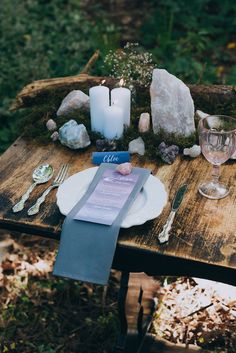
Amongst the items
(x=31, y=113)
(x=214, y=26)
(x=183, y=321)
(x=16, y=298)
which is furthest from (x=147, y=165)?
(x=214, y=26)

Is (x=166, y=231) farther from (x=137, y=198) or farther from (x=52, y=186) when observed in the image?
(x=52, y=186)

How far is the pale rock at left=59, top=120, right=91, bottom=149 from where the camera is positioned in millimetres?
1954

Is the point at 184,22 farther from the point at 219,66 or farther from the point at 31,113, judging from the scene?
the point at 31,113

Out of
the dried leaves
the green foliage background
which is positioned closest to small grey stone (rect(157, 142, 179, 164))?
the dried leaves

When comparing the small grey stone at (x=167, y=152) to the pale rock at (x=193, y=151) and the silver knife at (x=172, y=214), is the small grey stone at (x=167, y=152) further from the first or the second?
the silver knife at (x=172, y=214)

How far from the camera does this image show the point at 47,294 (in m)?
2.50

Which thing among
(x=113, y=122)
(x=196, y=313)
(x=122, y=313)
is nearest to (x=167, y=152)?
(x=113, y=122)

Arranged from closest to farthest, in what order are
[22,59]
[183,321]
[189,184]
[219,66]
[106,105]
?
[189,184] < [106,105] < [183,321] < [22,59] < [219,66]

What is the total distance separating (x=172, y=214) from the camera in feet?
5.34

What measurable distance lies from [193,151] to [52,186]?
0.48 metres

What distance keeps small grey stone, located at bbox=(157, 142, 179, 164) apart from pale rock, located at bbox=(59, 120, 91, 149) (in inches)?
10.2

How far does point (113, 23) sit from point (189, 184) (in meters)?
2.98

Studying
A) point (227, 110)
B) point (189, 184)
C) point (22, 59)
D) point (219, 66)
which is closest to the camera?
point (189, 184)

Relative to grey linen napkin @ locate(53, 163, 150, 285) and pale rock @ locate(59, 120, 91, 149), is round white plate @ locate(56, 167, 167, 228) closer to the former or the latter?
grey linen napkin @ locate(53, 163, 150, 285)
